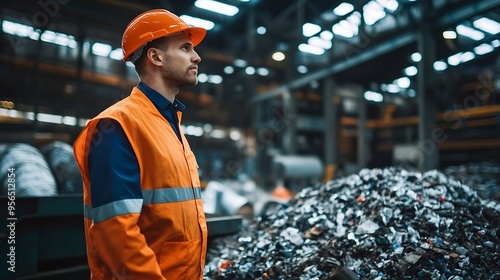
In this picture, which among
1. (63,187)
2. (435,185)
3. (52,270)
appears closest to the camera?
(52,270)

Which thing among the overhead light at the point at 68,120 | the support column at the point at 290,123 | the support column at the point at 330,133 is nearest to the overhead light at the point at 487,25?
the support column at the point at 330,133

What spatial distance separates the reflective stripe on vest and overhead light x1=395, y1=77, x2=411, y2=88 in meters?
11.1

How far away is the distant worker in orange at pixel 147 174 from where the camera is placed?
103 cm

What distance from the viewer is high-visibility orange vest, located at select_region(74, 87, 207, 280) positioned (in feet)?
3.34

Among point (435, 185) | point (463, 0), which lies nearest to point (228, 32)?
point (463, 0)

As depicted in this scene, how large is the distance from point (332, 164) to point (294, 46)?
3540 mm

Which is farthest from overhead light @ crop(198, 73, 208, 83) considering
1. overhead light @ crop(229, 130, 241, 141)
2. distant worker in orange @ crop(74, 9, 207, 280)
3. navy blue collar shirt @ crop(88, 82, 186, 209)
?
navy blue collar shirt @ crop(88, 82, 186, 209)

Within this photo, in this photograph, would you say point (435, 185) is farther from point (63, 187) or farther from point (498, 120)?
point (498, 120)

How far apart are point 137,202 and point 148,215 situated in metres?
0.10

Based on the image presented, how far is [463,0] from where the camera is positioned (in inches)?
209

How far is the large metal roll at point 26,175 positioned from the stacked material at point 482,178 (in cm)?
523

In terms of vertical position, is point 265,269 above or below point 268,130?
below

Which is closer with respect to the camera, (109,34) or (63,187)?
(63,187)

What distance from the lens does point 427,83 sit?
591 cm
